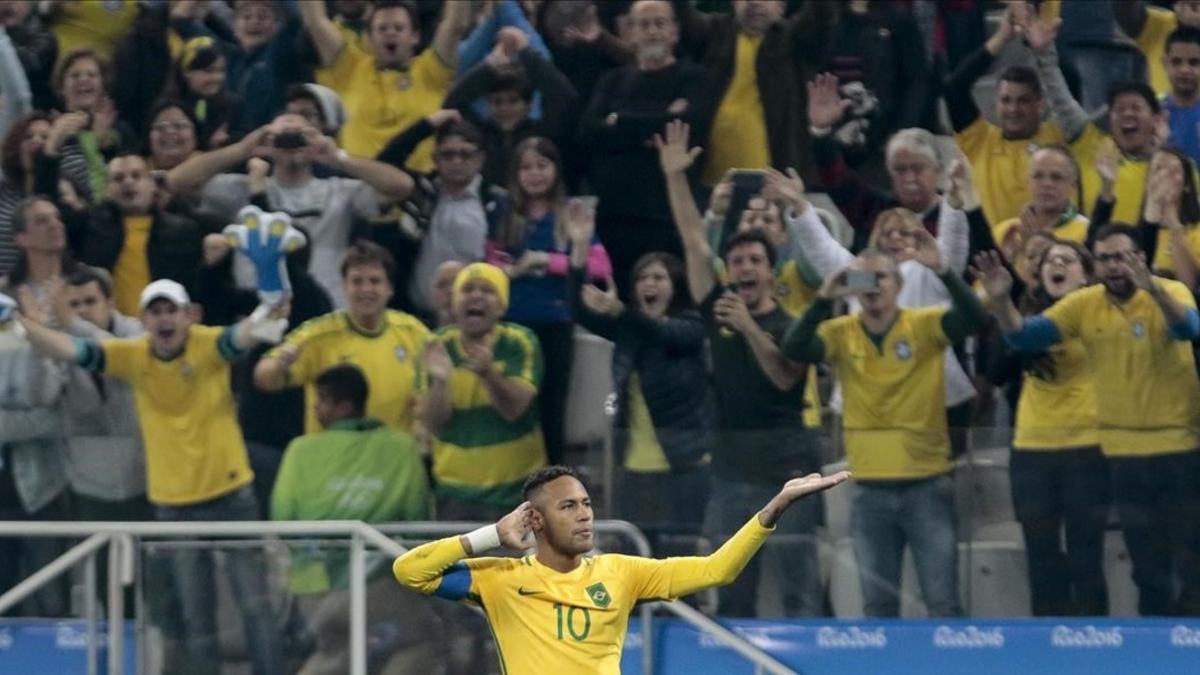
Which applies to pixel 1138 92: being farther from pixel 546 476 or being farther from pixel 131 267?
pixel 546 476

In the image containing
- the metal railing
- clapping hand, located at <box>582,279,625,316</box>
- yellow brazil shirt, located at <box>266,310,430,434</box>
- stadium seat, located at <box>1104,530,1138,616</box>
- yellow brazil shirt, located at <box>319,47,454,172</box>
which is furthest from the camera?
yellow brazil shirt, located at <box>319,47,454,172</box>

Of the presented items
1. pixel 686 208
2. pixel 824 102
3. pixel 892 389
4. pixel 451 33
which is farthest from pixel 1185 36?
pixel 451 33

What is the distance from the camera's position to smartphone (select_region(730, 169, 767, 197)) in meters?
13.4

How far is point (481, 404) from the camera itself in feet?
41.1

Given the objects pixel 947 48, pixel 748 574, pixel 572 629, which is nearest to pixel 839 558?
pixel 748 574

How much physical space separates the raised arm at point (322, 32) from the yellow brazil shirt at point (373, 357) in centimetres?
270

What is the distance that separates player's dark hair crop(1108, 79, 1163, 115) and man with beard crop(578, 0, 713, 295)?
2159 millimetres

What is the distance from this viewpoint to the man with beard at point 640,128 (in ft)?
45.3

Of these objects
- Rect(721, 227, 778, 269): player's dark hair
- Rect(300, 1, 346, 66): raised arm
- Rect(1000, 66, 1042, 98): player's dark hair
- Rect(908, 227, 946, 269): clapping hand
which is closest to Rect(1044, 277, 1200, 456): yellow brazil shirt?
Rect(908, 227, 946, 269): clapping hand

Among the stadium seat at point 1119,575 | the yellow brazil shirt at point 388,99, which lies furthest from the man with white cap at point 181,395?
the stadium seat at point 1119,575

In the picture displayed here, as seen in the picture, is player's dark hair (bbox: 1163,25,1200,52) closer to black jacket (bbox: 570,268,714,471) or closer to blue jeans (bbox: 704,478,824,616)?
black jacket (bbox: 570,268,714,471)

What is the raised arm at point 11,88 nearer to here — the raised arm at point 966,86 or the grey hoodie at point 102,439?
the grey hoodie at point 102,439

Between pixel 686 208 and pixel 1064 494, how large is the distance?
8.56ft

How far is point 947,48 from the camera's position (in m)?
15.3
